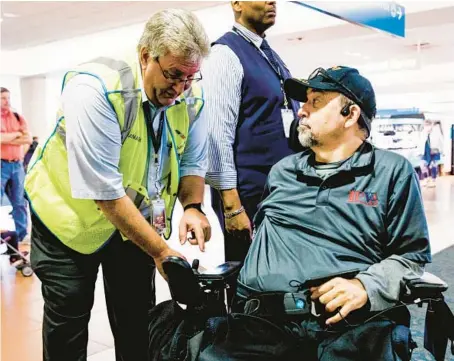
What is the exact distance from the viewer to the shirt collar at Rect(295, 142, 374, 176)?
146cm

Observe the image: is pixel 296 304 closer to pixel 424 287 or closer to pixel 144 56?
pixel 424 287

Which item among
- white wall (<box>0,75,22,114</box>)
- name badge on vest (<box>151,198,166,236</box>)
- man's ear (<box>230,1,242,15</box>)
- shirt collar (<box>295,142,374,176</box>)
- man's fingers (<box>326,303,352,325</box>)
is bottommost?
man's fingers (<box>326,303,352,325</box>)

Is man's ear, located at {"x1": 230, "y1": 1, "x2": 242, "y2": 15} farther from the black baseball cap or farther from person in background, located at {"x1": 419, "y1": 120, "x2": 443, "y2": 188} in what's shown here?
person in background, located at {"x1": 419, "y1": 120, "x2": 443, "y2": 188}

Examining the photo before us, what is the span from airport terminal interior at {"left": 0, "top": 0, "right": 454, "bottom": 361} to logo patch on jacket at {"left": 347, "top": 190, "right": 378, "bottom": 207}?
77cm

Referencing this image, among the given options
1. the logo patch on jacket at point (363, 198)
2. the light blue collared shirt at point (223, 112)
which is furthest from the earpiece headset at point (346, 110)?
the light blue collared shirt at point (223, 112)

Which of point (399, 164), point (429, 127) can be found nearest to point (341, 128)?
point (399, 164)

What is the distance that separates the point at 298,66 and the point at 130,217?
9.94 metres

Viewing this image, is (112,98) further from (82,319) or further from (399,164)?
(399,164)

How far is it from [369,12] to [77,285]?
3134 millimetres

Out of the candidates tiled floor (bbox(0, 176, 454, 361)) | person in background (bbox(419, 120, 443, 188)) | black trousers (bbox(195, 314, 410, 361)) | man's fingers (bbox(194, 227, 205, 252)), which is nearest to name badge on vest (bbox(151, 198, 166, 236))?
man's fingers (bbox(194, 227, 205, 252))

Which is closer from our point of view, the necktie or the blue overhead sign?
the necktie

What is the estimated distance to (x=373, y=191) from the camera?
1.41 meters

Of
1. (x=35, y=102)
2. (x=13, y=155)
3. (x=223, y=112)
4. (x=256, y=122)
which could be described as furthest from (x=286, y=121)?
(x=35, y=102)

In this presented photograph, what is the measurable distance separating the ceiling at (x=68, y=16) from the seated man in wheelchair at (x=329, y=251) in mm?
5013
